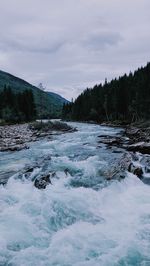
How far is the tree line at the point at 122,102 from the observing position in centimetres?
6862

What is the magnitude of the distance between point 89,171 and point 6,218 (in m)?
7.41

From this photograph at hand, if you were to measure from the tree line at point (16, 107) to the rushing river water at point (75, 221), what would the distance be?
6397 cm

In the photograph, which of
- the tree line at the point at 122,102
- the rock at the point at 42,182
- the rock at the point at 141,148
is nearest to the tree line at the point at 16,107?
the tree line at the point at 122,102

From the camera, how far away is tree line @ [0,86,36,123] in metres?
79.1

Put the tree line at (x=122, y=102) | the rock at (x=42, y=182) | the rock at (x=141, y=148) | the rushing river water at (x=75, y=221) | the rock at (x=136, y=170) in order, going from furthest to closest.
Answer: the tree line at (x=122, y=102) → the rock at (x=141, y=148) → the rock at (x=136, y=170) → the rock at (x=42, y=182) → the rushing river water at (x=75, y=221)

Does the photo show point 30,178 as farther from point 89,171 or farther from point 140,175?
point 140,175

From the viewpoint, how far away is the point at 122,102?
264 ft

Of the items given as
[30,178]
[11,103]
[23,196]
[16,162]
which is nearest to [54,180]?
[30,178]

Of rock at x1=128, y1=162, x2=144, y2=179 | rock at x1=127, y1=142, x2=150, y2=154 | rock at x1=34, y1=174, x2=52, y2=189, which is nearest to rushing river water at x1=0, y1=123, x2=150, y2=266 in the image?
rock at x1=34, y1=174, x2=52, y2=189

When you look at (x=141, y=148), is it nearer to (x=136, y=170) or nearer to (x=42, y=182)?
(x=136, y=170)

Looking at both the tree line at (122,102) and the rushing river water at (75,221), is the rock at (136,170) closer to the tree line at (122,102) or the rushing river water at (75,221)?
the rushing river water at (75,221)

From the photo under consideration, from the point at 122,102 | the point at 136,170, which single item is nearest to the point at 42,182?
the point at 136,170

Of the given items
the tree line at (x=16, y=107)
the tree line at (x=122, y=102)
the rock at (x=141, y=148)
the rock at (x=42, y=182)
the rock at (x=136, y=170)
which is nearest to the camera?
the rock at (x=42, y=182)

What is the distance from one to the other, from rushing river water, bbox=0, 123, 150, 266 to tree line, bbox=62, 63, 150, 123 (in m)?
54.3
